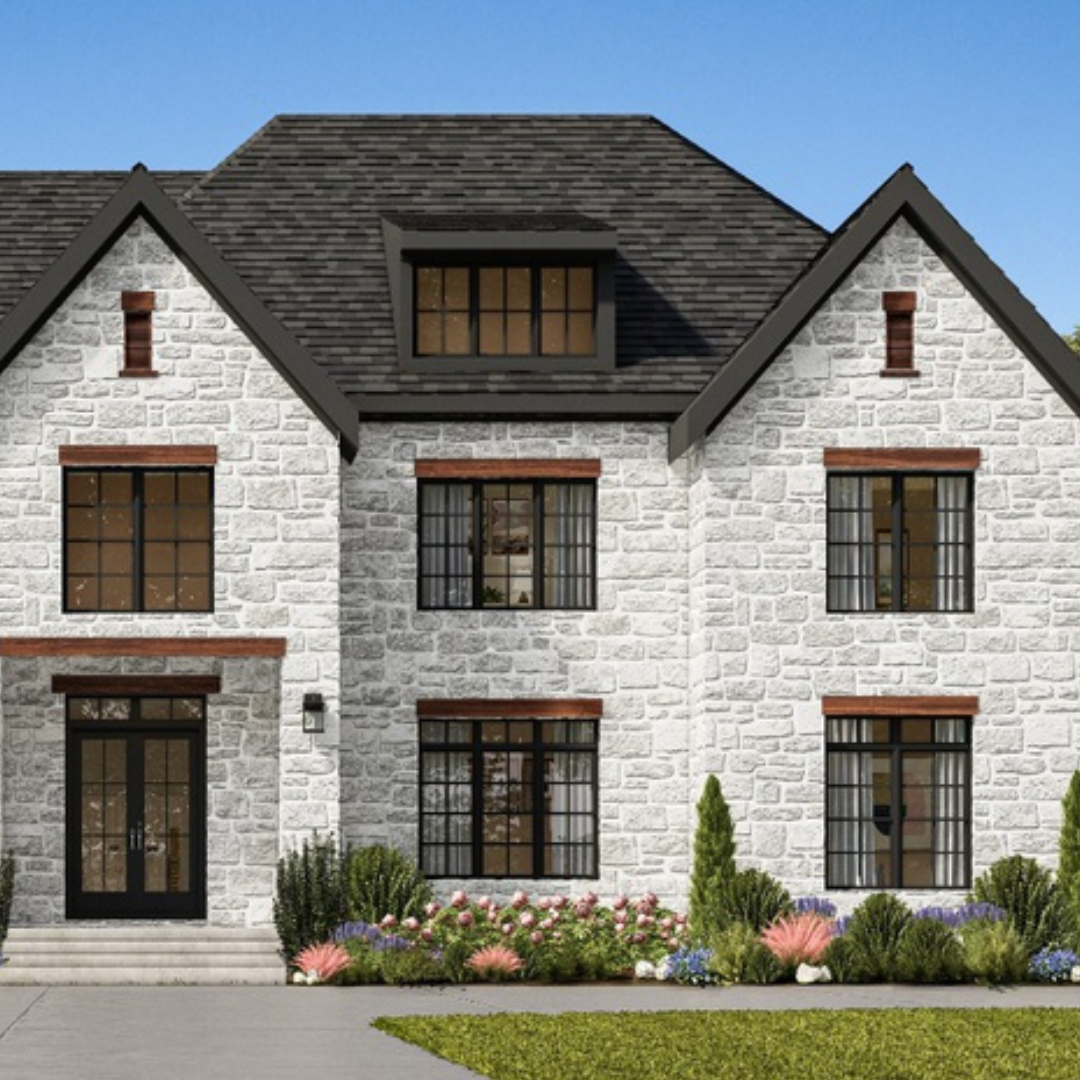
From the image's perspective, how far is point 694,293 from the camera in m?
29.2

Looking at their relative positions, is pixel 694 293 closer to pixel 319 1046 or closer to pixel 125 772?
pixel 125 772

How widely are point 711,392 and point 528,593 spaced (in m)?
3.57

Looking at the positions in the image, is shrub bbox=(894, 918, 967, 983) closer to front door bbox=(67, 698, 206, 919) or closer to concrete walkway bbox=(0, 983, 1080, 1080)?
concrete walkway bbox=(0, 983, 1080, 1080)

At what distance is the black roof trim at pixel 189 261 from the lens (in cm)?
2570

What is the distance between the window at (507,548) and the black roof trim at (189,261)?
2249 millimetres

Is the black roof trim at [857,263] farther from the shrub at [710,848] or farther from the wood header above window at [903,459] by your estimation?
the shrub at [710,848]

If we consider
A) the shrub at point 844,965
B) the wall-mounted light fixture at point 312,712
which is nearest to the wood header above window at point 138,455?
the wall-mounted light fixture at point 312,712

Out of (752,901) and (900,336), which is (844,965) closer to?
(752,901)

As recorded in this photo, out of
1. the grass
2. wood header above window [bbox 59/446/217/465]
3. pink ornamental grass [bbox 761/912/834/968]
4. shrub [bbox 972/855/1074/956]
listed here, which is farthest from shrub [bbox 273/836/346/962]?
shrub [bbox 972/855/1074/956]

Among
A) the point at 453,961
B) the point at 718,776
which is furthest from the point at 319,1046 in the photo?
the point at 718,776

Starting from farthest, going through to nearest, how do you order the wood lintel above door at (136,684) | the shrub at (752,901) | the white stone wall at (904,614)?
the wood lintel above door at (136,684), the white stone wall at (904,614), the shrub at (752,901)

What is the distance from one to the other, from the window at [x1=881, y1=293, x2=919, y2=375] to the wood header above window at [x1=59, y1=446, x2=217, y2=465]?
26.2 feet

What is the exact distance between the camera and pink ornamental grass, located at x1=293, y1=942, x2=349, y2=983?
2411cm

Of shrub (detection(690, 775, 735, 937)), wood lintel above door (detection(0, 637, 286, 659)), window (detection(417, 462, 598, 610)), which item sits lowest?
shrub (detection(690, 775, 735, 937))
